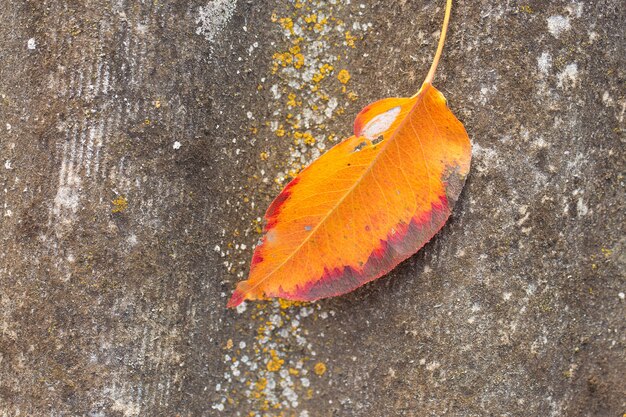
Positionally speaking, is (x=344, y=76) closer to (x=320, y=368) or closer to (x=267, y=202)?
(x=267, y=202)

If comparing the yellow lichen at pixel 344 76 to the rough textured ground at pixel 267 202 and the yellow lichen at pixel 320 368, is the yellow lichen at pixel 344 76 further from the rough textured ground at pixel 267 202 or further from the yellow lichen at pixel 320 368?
the yellow lichen at pixel 320 368

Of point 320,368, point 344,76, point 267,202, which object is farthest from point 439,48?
point 320,368

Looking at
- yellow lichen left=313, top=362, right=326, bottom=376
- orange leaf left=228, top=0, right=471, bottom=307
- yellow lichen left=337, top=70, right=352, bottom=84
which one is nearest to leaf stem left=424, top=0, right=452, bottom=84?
orange leaf left=228, top=0, right=471, bottom=307

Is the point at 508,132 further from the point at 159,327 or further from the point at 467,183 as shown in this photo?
the point at 159,327

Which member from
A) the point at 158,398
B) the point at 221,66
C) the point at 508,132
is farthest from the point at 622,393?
the point at 221,66

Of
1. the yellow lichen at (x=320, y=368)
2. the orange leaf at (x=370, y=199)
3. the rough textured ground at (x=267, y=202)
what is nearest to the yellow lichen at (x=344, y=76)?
the rough textured ground at (x=267, y=202)

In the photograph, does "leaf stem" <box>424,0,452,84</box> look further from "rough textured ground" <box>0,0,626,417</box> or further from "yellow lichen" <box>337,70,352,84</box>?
"yellow lichen" <box>337,70,352,84</box>
